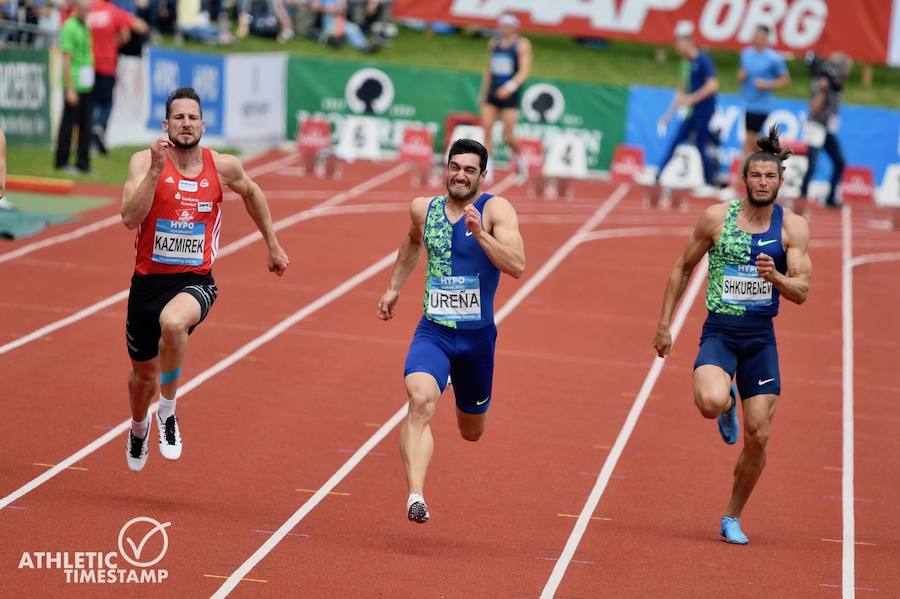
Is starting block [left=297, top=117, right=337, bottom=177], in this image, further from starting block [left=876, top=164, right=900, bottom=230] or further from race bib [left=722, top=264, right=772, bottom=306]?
race bib [left=722, top=264, right=772, bottom=306]

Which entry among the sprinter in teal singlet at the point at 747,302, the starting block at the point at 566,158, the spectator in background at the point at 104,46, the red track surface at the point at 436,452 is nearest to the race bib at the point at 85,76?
the spectator in background at the point at 104,46

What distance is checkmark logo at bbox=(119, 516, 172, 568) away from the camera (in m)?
A: 6.82

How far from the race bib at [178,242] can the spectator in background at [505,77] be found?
12.2 meters

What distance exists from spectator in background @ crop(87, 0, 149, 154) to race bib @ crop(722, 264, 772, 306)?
1259 cm

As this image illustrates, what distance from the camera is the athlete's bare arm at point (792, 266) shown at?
7.32 metres

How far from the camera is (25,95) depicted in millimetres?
19750

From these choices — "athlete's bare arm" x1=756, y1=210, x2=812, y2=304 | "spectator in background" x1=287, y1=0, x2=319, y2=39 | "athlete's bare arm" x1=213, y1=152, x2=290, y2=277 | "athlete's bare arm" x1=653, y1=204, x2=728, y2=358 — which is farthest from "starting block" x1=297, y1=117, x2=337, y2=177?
"athlete's bare arm" x1=756, y1=210, x2=812, y2=304

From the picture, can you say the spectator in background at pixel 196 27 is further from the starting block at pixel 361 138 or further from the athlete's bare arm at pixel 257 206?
the athlete's bare arm at pixel 257 206

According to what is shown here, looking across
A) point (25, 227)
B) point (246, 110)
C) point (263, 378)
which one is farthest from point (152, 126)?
point (263, 378)

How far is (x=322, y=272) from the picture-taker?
14.5 metres

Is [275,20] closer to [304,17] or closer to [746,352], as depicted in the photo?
[304,17]

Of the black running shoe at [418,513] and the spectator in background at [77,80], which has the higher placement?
the spectator in background at [77,80]

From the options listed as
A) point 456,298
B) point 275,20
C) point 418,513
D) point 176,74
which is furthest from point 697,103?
point 418,513

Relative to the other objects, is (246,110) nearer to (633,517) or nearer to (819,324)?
(819,324)
